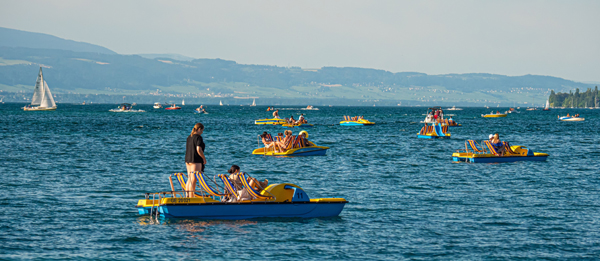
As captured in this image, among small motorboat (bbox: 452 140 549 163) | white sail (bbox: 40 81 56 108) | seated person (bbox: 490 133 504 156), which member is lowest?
white sail (bbox: 40 81 56 108)

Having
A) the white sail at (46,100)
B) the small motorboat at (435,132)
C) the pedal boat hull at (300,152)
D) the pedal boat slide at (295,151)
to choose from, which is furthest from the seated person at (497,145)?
the white sail at (46,100)

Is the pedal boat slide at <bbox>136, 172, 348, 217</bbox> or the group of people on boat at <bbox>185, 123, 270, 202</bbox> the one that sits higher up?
the group of people on boat at <bbox>185, 123, 270, 202</bbox>

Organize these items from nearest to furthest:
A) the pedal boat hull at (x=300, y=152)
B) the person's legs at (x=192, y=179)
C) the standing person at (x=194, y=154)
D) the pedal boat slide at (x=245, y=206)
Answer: the standing person at (x=194, y=154), the pedal boat slide at (x=245, y=206), the person's legs at (x=192, y=179), the pedal boat hull at (x=300, y=152)

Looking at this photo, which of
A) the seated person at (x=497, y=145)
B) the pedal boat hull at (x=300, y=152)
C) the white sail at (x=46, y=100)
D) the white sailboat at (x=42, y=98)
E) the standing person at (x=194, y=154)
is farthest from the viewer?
the white sail at (x=46, y=100)

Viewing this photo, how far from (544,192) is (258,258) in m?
17.6

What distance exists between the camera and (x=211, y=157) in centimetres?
4838

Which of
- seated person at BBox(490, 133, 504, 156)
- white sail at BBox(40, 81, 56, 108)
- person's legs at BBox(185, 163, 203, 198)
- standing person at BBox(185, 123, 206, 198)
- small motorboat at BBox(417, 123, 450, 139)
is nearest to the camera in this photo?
standing person at BBox(185, 123, 206, 198)

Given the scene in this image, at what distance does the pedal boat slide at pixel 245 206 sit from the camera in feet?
70.5

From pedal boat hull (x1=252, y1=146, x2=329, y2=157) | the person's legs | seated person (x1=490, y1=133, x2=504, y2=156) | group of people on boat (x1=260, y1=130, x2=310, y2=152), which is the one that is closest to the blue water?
the person's legs

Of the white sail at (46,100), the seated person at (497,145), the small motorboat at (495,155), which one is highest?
the seated person at (497,145)

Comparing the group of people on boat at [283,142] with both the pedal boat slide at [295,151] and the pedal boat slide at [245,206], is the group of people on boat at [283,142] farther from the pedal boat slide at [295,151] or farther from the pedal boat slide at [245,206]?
the pedal boat slide at [245,206]

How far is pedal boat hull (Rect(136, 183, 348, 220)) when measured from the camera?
21.5 m

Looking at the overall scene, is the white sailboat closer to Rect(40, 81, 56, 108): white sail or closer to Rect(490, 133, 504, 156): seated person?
Rect(40, 81, 56, 108): white sail

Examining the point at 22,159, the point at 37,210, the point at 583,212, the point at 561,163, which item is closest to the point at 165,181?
the point at 37,210
